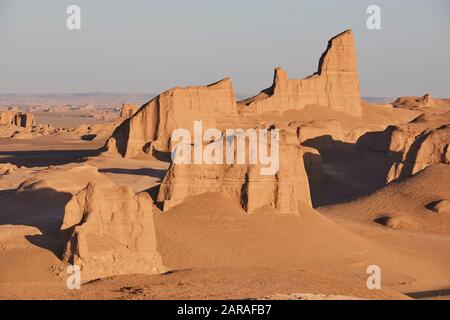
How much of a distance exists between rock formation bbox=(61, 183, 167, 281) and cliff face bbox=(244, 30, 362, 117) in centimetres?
5551

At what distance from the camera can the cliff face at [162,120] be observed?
175 feet

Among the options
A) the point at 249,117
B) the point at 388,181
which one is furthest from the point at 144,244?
the point at 249,117

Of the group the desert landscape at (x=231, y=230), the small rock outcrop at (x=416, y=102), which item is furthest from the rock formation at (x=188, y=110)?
the small rock outcrop at (x=416, y=102)

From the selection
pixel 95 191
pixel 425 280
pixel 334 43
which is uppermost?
pixel 334 43

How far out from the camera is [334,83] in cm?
8131

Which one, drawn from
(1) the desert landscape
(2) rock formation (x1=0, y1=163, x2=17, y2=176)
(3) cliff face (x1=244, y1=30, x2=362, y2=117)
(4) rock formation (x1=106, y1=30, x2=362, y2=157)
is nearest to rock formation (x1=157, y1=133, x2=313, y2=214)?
(1) the desert landscape

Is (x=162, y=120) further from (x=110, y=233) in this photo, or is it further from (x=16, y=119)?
(x=16, y=119)

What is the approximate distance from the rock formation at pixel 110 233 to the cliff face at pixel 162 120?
1226 inches

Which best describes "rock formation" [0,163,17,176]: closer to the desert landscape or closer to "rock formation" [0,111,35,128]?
the desert landscape

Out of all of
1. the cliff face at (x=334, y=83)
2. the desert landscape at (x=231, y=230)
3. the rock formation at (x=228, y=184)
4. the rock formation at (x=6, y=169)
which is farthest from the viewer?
the cliff face at (x=334, y=83)

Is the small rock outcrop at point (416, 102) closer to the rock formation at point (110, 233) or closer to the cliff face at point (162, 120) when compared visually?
the cliff face at point (162, 120)
